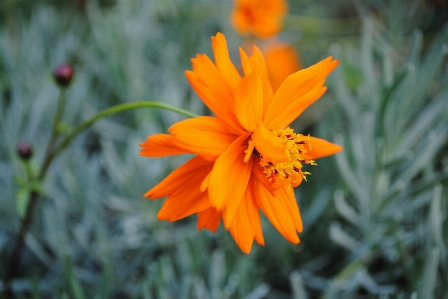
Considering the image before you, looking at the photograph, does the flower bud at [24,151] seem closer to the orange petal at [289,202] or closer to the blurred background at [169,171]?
the blurred background at [169,171]

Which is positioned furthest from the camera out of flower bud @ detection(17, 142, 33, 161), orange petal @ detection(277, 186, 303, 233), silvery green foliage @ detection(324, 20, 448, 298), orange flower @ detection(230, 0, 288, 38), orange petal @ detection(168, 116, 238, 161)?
orange flower @ detection(230, 0, 288, 38)

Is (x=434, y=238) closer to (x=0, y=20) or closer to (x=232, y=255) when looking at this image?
(x=232, y=255)

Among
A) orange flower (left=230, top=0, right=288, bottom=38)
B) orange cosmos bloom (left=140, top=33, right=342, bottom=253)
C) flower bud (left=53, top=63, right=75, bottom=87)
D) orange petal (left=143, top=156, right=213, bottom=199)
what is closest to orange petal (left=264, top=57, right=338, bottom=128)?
orange cosmos bloom (left=140, top=33, right=342, bottom=253)

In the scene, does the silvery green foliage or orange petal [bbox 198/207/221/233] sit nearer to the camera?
orange petal [bbox 198/207/221/233]

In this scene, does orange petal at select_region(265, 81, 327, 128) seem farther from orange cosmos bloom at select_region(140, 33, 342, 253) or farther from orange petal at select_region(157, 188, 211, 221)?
orange petal at select_region(157, 188, 211, 221)

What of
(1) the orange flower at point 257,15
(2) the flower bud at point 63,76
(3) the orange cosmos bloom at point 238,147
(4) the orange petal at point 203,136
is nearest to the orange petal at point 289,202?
(3) the orange cosmos bloom at point 238,147

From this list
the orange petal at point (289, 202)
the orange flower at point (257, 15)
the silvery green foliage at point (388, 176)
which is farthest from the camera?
the orange flower at point (257, 15)

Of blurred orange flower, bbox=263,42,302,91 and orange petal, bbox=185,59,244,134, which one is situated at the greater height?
blurred orange flower, bbox=263,42,302,91
